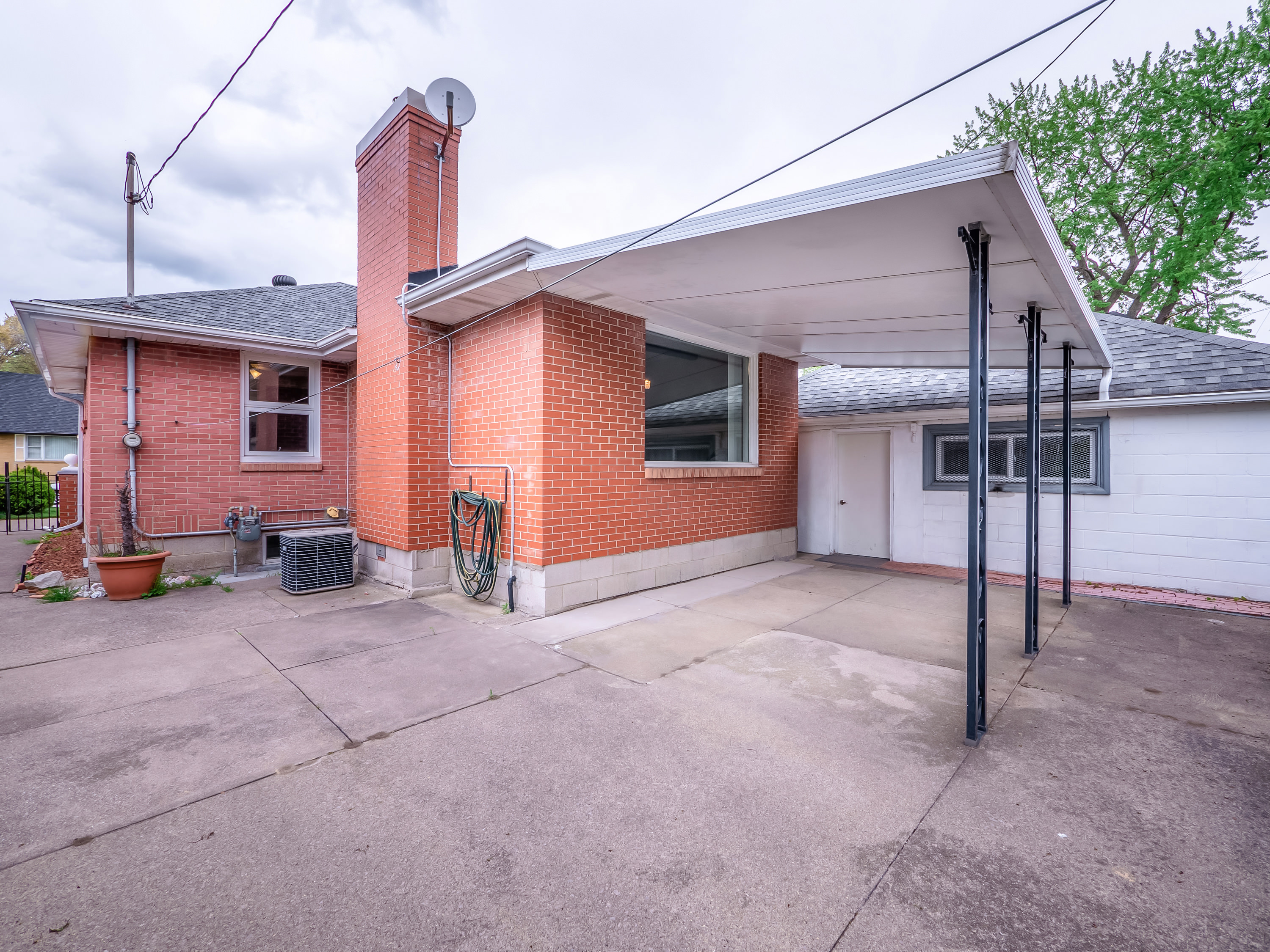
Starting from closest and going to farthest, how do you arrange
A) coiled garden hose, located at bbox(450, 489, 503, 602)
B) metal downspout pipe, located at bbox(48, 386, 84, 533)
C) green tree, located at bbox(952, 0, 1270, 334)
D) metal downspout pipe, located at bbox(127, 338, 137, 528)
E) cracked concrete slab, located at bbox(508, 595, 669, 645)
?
cracked concrete slab, located at bbox(508, 595, 669, 645)
coiled garden hose, located at bbox(450, 489, 503, 602)
metal downspout pipe, located at bbox(127, 338, 137, 528)
metal downspout pipe, located at bbox(48, 386, 84, 533)
green tree, located at bbox(952, 0, 1270, 334)

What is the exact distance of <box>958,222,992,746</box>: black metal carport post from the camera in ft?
9.55

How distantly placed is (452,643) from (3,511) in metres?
20.7

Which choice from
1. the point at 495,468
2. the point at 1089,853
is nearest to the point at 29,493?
the point at 495,468

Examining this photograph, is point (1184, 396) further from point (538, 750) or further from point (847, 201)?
point (538, 750)

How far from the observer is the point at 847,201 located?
2.75m

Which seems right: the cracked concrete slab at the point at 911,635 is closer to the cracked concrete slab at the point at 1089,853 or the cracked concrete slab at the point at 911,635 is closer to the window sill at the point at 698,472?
the cracked concrete slab at the point at 1089,853

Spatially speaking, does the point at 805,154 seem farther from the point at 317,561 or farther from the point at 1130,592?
the point at 1130,592

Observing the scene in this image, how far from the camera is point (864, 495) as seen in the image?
9.07 meters

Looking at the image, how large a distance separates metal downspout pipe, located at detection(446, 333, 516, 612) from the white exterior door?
588 cm

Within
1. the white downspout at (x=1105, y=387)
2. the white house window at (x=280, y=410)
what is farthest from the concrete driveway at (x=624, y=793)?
the white house window at (x=280, y=410)

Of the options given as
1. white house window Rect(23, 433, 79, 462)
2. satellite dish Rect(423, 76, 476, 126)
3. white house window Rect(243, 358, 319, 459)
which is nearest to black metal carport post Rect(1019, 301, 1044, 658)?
satellite dish Rect(423, 76, 476, 126)

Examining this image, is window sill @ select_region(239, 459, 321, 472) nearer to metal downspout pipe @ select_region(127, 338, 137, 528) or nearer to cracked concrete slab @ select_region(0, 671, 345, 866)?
metal downspout pipe @ select_region(127, 338, 137, 528)

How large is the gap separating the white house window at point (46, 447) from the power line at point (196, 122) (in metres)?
21.6

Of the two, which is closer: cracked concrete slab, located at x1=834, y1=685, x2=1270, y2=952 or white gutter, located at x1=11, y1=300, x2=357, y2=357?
cracked concrete slab, located at x1=834, y1=685, x2=1270, y2=952
